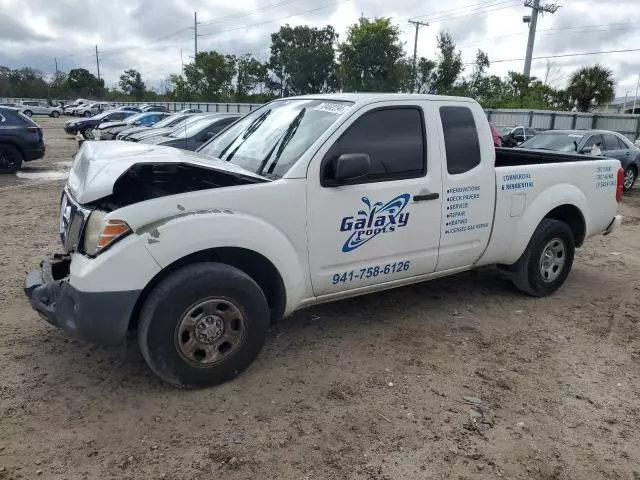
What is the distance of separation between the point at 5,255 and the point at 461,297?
517cm

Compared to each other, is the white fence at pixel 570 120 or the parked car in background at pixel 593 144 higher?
the white fence at pixel 570 120

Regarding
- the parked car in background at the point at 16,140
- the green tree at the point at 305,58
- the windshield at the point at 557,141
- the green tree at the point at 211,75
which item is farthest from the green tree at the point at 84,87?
the windshield at the point at 557,141

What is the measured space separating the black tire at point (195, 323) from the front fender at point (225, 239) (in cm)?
16

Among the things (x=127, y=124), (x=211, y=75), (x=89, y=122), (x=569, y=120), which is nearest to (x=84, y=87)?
(x=211, y=75)

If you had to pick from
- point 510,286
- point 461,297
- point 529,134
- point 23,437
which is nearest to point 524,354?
point 461,297

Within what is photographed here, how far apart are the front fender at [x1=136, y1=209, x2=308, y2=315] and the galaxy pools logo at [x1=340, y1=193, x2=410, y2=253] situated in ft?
1.28

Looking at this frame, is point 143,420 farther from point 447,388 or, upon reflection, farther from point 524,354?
point 524,354

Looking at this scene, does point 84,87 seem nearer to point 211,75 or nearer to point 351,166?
point 211,75

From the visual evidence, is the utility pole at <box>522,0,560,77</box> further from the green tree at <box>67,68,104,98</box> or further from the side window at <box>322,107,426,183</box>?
the green tree at <box>67,68,104,98</box>

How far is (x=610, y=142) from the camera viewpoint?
13.3 metres

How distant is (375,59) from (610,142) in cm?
3053

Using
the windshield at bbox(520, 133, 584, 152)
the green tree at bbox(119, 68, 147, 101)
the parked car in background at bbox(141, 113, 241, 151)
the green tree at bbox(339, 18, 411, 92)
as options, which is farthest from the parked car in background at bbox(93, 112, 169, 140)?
the green tree at bbox(119, 68, 147, 101)

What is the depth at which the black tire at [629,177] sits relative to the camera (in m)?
13.6

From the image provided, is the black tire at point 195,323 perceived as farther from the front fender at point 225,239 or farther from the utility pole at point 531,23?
the utility pole at point 531,23
